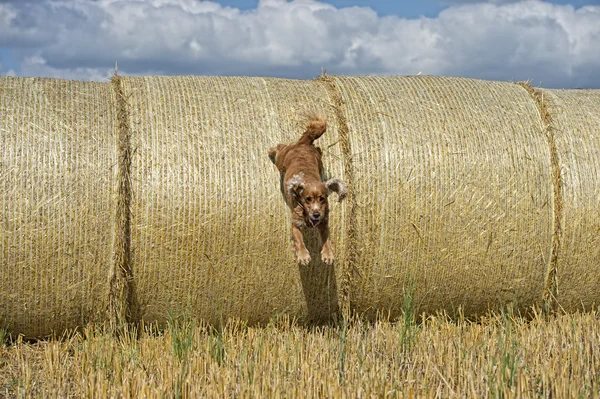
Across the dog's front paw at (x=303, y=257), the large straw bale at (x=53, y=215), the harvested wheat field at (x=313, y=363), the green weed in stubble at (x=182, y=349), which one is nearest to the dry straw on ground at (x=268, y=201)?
the large straw bale at (x=53, y=215)

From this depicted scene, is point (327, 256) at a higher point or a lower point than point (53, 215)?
lower

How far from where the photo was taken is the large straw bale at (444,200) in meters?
6.13

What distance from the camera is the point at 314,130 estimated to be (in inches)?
226

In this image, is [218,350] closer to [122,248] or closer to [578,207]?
[122,248]

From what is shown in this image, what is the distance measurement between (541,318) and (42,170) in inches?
183

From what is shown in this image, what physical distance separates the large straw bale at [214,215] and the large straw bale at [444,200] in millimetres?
351

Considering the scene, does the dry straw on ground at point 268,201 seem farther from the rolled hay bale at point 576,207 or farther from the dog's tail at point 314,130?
the dog's tail at point 314,130

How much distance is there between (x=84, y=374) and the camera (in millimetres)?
5262

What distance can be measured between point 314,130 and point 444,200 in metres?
1.36

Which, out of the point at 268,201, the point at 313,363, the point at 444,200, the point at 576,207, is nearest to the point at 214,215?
the point at 268,201

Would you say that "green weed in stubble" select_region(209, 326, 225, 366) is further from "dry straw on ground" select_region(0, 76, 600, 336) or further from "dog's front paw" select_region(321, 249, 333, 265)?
"dog's front paw" select_region(321, 249, 333, 265)

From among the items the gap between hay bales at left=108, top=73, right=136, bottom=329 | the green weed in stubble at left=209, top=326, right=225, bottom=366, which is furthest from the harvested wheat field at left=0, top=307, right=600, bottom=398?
the gap between hay bales at left=108, top=73, right=136, bottom=329

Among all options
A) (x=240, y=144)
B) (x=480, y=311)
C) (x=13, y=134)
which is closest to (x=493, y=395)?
(x=480, y=311)

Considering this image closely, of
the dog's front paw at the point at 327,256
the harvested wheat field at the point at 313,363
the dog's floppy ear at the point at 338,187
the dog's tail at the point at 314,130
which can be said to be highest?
the dog's tail at the point at 314,130
